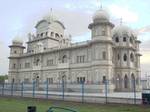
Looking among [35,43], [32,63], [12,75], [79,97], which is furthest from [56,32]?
[79,97]

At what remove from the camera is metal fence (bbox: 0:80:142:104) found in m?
18.5

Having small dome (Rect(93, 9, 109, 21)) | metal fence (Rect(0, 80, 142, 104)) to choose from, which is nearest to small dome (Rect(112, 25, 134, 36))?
small dome (Rect(93, 9, 109, 21))

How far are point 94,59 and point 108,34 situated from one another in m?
4.66

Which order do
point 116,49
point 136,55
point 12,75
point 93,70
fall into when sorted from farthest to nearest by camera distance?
point 12,75 → point 136,55 → point 116,49 → point 93,70

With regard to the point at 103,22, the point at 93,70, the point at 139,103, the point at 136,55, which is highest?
the point at 103,22

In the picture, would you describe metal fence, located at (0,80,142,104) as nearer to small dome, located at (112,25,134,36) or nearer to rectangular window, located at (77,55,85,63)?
rectangular window, located at (77,55,85,63)

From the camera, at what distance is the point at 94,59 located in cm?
3872

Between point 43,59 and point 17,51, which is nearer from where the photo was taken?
point 43,59

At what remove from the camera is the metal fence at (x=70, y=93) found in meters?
18.5

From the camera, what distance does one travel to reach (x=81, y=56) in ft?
139

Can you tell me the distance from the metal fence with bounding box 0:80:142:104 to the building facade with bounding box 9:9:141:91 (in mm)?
Answer: 5625

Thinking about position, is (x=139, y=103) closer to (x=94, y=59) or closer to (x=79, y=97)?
(x=79, y=97)

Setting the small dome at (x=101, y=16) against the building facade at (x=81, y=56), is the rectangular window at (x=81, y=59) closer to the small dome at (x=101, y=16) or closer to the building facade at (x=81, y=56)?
the building facade at (x=81, y=56)

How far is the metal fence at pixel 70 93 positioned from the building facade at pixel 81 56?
5625 mm
